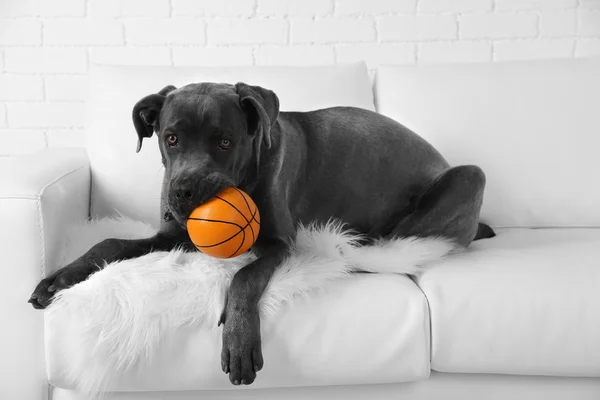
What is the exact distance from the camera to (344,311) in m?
1.52

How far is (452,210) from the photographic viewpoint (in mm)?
2020

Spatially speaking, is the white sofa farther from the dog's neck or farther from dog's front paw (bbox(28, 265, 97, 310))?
the dog's neck

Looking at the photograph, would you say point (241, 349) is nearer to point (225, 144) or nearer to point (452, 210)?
point (225, 144)

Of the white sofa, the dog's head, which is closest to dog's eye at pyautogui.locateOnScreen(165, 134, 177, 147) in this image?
the dog's head

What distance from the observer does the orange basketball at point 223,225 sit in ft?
4.84

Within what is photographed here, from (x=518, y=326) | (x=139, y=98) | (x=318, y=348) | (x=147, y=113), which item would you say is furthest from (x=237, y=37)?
(x=518, y=326)

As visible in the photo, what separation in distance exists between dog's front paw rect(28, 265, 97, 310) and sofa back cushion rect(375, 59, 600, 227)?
1438 mm

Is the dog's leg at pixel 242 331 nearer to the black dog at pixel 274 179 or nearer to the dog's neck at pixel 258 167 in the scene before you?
the black dog at pixel 274 179

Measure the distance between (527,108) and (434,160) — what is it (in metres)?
0.52

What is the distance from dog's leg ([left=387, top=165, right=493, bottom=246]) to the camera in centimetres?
202

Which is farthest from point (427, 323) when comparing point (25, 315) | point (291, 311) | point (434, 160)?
point (25, 315)

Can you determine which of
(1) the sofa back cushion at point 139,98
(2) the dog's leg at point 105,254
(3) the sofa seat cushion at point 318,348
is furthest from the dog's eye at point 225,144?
(1) the sofa back cushion at point 139,98

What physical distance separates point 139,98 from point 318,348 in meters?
1.34

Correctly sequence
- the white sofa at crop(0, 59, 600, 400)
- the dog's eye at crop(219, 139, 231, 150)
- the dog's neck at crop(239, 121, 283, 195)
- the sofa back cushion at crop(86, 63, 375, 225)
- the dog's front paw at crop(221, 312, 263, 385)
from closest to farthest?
1. the dog's front paw at crop(221, 312, 263, 385)
2. the white sofa at crop(0, 59, 600, 400)
3. the dog's eye at crop(219, 139, 231, 150)
4. the dog's neck at crop(239, 121, 283, 195)
5. the sofa back cushion at crop(86, 63, 375, 225)
